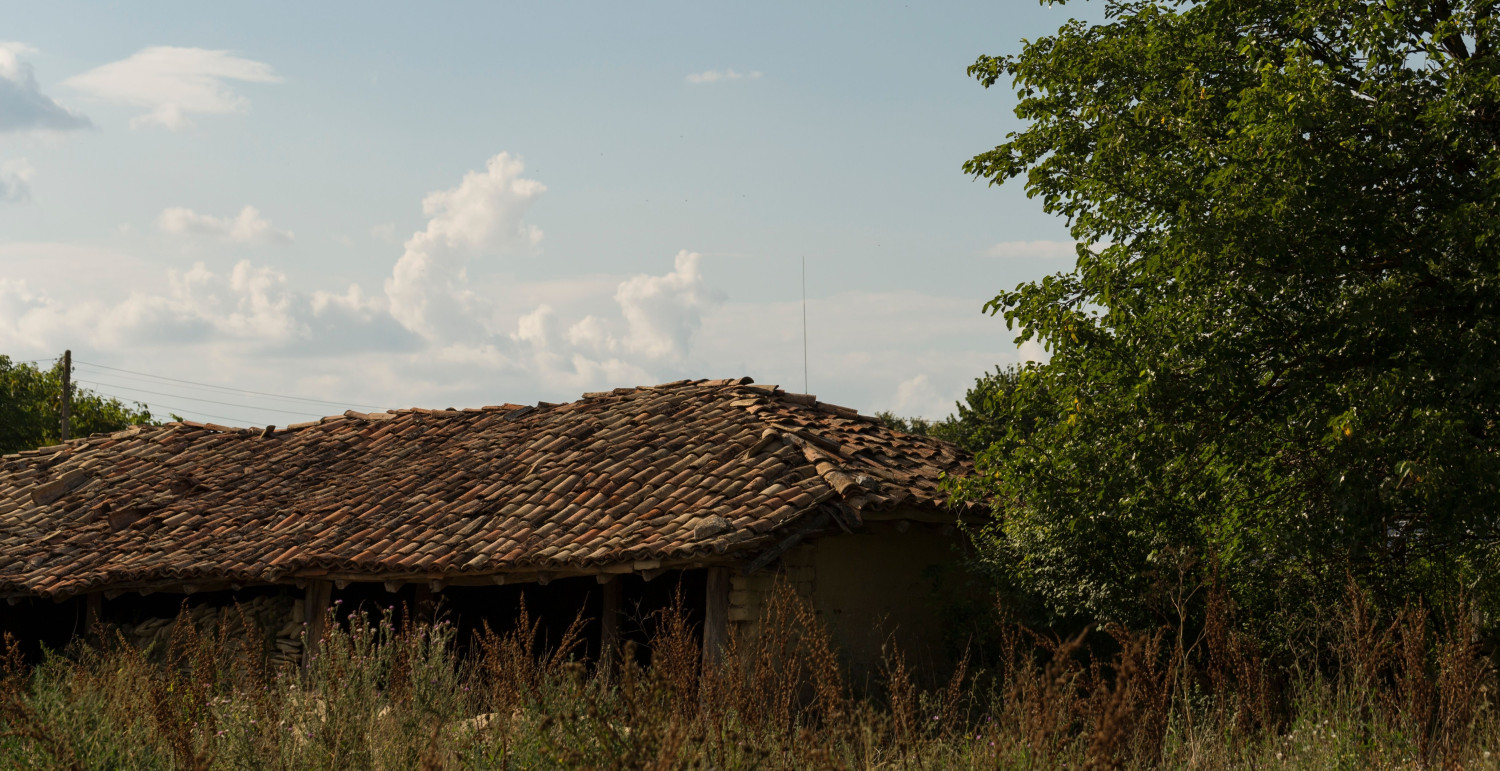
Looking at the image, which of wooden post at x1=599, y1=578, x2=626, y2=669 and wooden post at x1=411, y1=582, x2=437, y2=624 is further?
wooden post at x1=411, y1=582, x2=437, y2=624

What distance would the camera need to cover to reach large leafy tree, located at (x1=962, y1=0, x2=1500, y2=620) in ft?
25.5

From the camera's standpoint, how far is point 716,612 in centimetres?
977

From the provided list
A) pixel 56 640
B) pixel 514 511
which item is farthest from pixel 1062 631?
pixel 56 640

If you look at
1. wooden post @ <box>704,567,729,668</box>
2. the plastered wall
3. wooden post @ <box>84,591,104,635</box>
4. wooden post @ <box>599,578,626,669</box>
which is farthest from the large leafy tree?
wooden post @ <box>84,591,104,635</box>

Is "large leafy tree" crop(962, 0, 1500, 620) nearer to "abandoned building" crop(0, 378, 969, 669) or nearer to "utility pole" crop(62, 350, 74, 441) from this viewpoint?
"abandoned building" crop(0, 378, 969, 669)

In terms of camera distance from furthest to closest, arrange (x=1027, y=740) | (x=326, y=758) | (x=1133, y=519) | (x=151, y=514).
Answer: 1. (x=151, y=514)
2. (x=1133, y=519)
3. (x=326, y=758)
4. (x=1027, y=740)

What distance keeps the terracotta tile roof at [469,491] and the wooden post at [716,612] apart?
535 mm

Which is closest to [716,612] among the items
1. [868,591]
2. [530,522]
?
[868,591]

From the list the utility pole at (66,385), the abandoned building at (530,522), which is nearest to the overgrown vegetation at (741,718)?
the abandoned building at (530,522)

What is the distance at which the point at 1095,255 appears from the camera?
9461 millimetres

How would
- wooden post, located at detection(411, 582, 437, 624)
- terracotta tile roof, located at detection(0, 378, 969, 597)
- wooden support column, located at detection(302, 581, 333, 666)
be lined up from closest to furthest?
terracotta tile roof, located at detection(0, 378, 969, 597), wooden support column, located at detection(302, 581, 333, 666), wooden post, located at detection(411, 582, 437, 624)

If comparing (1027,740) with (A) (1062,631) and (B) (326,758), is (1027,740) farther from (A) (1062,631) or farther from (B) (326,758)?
(A) (1062,631)

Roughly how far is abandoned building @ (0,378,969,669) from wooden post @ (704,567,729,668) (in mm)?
17

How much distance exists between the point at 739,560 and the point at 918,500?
194 centimetres
